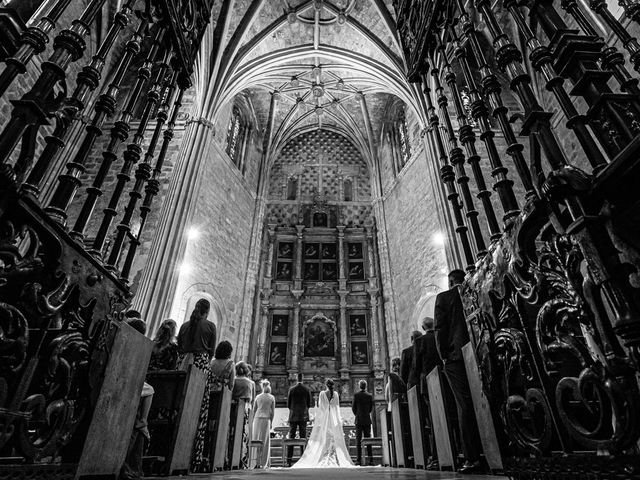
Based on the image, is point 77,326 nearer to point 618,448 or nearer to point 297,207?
point 618,448

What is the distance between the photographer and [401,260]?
45.0ft

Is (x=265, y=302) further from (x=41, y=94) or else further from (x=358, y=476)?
(x=41, y=94)

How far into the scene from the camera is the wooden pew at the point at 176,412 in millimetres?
3157

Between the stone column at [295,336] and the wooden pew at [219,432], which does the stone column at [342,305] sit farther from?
the wooden pew at [219,432]

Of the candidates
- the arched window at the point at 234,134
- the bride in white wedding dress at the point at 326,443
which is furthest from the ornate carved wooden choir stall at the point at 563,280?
the arched window at the point at 234,134

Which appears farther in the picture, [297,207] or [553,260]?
[297,207]

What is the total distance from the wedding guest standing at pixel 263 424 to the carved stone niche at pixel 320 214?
30.7 ft

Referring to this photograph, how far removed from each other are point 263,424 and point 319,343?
20.9 feet

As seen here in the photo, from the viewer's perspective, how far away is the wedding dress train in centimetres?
682

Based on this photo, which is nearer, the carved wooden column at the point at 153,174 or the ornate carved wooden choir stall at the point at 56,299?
the ornate carved wooden choir stall at the point at 56,299

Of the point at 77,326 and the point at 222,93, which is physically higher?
the point at 222,93

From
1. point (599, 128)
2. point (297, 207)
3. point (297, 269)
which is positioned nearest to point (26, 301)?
point (599, 128)

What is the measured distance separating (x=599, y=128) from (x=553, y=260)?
2.19ft

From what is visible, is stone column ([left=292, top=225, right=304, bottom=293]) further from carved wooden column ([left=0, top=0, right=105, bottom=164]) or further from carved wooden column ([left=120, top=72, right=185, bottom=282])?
carved wooden column ([left=0, top=0, right=105, bottom=164])
